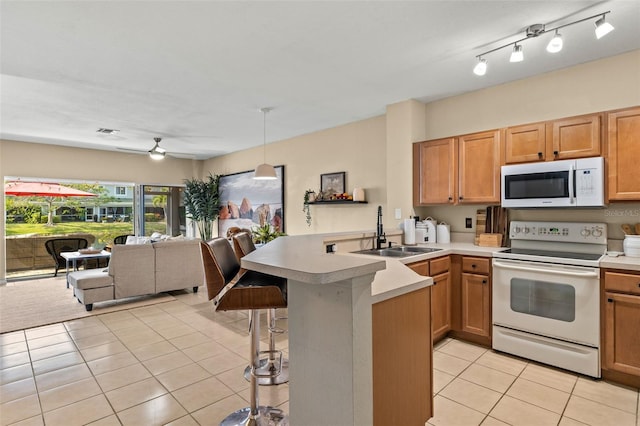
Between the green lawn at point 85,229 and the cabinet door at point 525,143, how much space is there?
7.78m

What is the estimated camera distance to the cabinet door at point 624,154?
101 inches

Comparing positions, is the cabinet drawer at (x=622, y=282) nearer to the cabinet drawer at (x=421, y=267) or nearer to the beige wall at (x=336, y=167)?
the cabinet drawer at (x=421, y=267)

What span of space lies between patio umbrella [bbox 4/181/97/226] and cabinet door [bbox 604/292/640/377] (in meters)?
8.70

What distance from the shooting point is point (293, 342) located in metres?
1.34

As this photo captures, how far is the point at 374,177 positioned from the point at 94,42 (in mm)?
3417

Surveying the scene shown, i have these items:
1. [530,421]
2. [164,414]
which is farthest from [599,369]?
[164,414]

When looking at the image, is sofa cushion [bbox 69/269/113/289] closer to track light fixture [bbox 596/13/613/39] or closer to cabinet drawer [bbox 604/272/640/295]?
cabinet drawer [bbox 604/272/640/295]

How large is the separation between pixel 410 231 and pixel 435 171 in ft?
2.43

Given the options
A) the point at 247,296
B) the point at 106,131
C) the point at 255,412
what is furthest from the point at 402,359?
the point at 106,131

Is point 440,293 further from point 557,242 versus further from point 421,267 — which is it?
point 557,242

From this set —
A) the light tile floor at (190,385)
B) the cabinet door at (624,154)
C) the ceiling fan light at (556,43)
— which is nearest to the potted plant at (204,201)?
the light tile floor at (190,385)

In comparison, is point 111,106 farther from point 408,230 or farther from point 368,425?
point 368,425

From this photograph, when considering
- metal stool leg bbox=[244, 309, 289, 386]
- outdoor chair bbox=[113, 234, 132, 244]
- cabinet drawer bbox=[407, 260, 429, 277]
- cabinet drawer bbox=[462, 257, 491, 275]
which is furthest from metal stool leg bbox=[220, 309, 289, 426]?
outdoor chair bbox=[113, 234, 132, 244]

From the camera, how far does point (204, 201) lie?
7.89 metres
